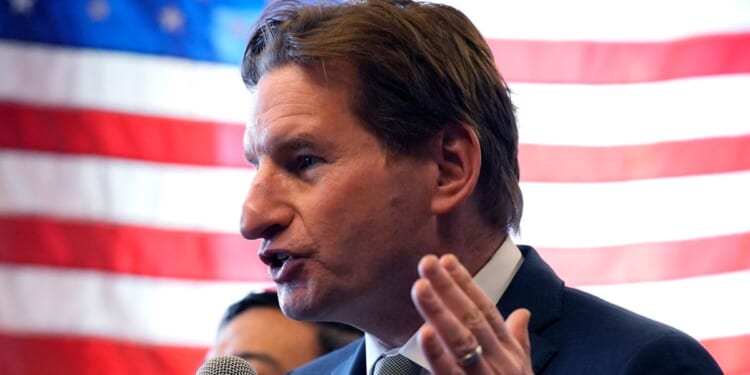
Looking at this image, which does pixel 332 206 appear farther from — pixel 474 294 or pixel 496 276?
pixel 474 294

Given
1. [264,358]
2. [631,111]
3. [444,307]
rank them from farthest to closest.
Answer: [631,111]
[264,358]
[444,307]

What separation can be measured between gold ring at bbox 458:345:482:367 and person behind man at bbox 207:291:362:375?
5.17 feet

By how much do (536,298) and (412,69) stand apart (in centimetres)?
43

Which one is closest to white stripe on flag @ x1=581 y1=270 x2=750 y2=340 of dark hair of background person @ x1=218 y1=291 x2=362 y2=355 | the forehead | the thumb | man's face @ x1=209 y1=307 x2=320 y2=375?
dark hair of background person @ x1=218 y1=291 x2=362 y2=355

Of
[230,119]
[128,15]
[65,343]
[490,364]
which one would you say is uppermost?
[490,364]

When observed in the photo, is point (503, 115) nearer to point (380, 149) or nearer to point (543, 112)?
point (380, 149)

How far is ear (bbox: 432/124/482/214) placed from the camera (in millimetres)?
2029

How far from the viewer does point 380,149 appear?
199cm

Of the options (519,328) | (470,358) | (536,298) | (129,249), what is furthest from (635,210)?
(470,358)

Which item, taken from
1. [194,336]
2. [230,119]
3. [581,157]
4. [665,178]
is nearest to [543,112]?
[581,157]

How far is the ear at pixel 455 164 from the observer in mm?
2029

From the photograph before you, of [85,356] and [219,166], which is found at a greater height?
[219,166]

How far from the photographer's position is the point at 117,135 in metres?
4.14

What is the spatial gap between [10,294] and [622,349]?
2762 millimetres
